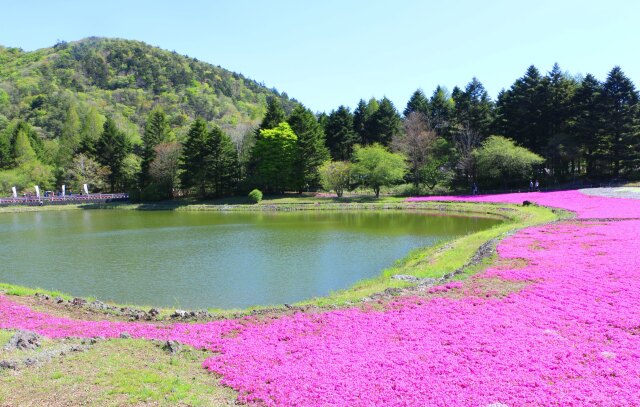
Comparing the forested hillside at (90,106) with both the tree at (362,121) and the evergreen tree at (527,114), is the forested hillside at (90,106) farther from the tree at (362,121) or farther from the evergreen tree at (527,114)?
the evergreen tree at (527,114)

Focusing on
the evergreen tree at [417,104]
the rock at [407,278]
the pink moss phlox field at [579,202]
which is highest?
the evergreen tree at [417,104]

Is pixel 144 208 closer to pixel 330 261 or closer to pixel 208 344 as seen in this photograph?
pixel 330 261

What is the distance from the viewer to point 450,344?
10148 mm

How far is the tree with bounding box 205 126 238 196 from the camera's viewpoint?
6888 centimetres

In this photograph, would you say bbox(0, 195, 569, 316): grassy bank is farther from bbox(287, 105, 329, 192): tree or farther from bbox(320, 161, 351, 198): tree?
bbox(287, 105, 329, 192): tree

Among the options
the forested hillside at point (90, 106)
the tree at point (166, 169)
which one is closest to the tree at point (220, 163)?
the tree at point (166, 169)

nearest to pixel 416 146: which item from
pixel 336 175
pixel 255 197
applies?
pixel 336 175

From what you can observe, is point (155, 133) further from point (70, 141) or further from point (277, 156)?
point (277, 156)

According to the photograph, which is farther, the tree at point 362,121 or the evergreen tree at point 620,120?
the tree at point 362,121

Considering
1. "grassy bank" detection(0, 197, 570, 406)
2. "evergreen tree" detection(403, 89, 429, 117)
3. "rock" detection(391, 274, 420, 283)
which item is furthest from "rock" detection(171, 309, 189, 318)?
"evergreen tree" detection(403, 89, 429, 117)

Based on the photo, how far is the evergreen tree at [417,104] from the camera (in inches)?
3204

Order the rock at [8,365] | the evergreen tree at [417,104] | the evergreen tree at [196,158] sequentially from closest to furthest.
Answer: the rock at [8,365]
the evergreen tree at [196,158]
the evergreen tree at [417,104]

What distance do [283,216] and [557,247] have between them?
34.1m

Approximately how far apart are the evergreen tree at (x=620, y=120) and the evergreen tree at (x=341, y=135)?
131 feet
